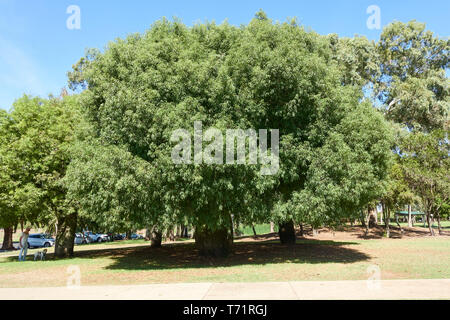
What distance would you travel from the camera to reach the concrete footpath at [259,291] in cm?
719

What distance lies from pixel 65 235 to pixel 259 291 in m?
15.6

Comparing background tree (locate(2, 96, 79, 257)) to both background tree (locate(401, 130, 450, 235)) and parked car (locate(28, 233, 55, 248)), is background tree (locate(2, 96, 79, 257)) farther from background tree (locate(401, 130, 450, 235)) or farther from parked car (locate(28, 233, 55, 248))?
background tree (locate(401, 130, 450, 235))

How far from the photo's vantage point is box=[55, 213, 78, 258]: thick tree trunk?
62.0 ft

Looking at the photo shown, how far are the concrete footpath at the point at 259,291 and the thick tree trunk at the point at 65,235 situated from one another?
34.0 feet

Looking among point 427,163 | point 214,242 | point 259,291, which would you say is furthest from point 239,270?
point 427,163

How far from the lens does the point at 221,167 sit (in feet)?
38.1

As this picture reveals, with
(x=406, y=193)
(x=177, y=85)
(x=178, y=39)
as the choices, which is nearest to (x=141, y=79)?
(x=177, y=85)

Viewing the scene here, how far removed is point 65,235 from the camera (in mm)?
19453

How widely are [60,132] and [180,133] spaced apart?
384 inches

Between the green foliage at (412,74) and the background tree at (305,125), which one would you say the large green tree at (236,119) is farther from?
the green foliage at (412,74)

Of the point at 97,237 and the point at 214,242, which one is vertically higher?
the point at 214,242

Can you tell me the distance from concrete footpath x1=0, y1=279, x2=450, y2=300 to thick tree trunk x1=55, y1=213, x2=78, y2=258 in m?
10.4

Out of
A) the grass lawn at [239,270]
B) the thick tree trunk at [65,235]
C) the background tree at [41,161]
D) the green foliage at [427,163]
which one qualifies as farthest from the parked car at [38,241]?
the green foliage at [427,163]

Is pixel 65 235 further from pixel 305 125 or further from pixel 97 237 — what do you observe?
pixel 97 237
